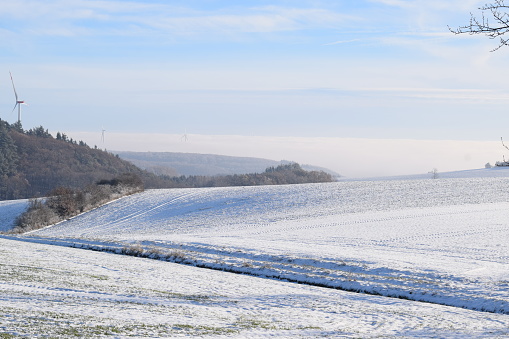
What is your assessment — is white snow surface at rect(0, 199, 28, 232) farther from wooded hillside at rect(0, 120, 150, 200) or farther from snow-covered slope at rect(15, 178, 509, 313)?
wooded hillside at rect(0, 120, 150, 200)

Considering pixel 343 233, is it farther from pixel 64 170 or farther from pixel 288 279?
pixel 64 170

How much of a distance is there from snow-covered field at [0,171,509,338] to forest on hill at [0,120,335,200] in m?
73.4

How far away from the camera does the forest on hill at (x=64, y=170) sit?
12643cm

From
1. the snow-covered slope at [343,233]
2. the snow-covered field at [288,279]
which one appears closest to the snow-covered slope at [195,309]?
the snow-covered field at [288,279]

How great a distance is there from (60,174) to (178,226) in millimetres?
114422

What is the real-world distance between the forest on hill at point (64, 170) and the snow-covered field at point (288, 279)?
73.4m

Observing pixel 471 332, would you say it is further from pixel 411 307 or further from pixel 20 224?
pixel 20 224

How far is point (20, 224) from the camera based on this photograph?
56.7 m

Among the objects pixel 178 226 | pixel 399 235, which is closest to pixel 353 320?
pixel 399 235

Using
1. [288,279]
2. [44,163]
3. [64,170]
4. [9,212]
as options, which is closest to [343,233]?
[288,279]

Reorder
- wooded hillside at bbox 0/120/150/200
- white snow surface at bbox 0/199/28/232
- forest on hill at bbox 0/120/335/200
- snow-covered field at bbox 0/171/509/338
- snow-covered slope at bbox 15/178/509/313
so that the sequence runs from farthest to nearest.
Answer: wooded hillside at bbox 0/120/150/200 < forest on hill at bbox 0/120/335/200 < white snow surface at bbox 0/199/28/232 < snow-covered slope at bbox 15/178/509/313 < snow-covered field at bbox 0/171/509/338

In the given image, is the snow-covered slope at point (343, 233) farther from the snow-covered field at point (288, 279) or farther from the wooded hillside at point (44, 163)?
the wooded hillside at point (44, 163)

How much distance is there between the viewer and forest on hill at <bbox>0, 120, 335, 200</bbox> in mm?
126425

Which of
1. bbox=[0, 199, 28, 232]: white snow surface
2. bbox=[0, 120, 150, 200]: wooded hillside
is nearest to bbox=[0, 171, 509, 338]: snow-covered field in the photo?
bbox=[0, 199, 28, 232]: white snow surface
